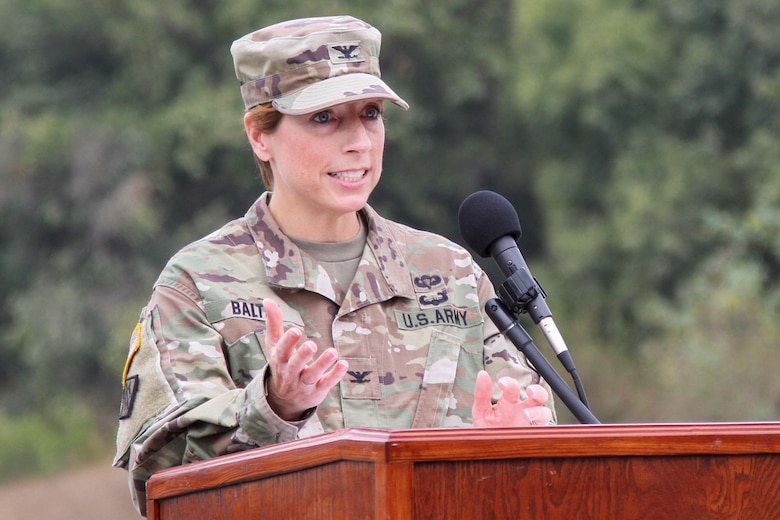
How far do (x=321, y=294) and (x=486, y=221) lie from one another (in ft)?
1.37

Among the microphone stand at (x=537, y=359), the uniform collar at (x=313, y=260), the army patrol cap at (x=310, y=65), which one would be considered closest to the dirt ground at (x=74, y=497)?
the uniform collar at (x=313, y=260)

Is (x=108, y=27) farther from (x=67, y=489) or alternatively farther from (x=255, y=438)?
(x=255, y=438)

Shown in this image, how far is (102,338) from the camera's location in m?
16.8

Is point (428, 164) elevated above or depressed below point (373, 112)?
above

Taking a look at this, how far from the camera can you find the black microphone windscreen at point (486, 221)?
245cm

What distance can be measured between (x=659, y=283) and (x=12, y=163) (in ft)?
25.5

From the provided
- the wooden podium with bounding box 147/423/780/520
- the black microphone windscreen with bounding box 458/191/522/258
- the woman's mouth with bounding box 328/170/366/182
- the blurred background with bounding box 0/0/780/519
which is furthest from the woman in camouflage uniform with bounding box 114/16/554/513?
the blurred background with bounding box 0/0/780/519

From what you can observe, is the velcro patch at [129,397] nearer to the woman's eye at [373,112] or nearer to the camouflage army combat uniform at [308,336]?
the camouflage army combat uniform at [308,336]

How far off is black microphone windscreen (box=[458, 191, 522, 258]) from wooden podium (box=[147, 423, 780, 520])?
694 millimetres

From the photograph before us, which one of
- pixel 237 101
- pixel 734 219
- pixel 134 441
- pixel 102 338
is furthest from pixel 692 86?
pixel 134 441

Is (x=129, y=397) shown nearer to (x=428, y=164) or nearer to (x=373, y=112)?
(x=373, y=112)

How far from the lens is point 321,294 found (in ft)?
8.93

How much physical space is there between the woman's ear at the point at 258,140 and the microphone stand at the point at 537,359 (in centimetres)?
67

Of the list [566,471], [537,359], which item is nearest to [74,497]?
[537,359]
